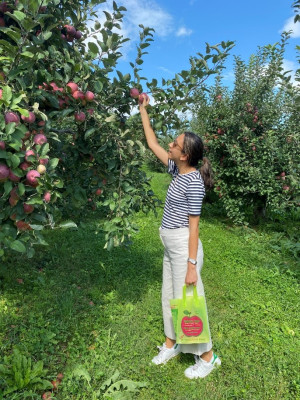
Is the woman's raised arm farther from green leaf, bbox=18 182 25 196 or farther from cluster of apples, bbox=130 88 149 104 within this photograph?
green leaf, bbox=18 182 25 196

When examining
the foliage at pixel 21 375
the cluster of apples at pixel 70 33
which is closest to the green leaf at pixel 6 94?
the cluster of apples at pixel 70 33

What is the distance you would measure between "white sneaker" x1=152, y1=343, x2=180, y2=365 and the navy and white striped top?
0.99 m

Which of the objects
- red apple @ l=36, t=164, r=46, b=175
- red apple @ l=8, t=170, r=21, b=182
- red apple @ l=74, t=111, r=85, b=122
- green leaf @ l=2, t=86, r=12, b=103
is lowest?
red apple @ l=8, t=170, r=21, b=182

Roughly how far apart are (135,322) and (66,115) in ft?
6.39

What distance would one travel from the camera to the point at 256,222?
6.76 metres

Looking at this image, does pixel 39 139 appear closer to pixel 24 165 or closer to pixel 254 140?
pixel 24 165

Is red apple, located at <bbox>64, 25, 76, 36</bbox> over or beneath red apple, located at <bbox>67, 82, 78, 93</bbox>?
over

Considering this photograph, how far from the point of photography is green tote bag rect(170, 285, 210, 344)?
215 cm

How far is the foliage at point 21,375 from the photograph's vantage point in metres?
2.09

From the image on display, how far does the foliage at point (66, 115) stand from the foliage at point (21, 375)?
986 mm

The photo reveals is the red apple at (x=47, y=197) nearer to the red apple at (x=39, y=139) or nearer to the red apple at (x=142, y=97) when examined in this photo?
the red apple at (x=39, y=139)

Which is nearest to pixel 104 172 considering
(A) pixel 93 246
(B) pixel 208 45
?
(B) pixel 208 45

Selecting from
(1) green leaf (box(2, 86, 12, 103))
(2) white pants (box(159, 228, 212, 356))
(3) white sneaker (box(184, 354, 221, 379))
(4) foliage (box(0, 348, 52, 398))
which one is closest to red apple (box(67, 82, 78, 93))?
(1) green leaf (box(2, 86, 12, 103))

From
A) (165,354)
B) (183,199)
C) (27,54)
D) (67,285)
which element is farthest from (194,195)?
(67,285)
